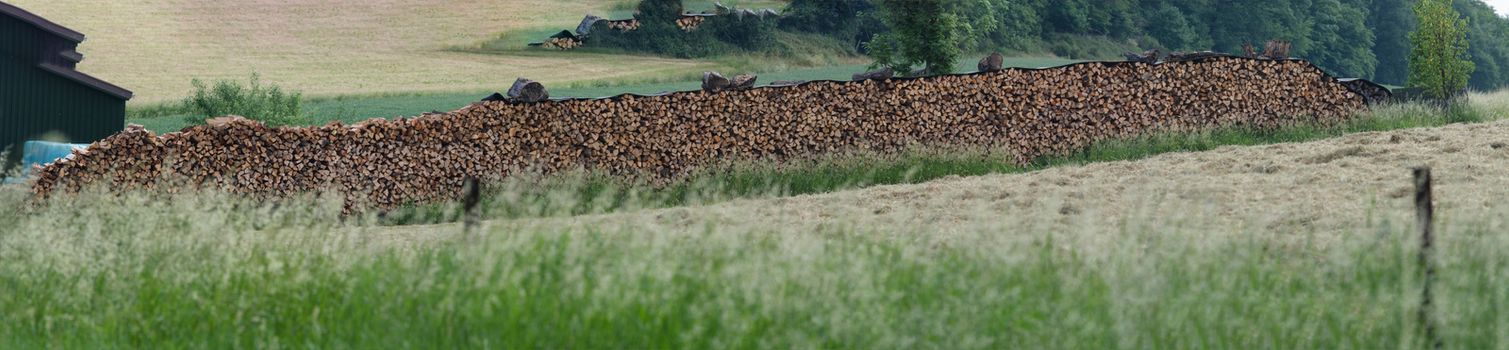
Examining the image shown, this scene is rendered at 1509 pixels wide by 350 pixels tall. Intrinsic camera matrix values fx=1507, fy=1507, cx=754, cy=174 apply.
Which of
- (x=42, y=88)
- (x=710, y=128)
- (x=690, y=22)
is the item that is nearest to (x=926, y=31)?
(x=710, y=128)

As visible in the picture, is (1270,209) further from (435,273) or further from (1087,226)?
(435,273)

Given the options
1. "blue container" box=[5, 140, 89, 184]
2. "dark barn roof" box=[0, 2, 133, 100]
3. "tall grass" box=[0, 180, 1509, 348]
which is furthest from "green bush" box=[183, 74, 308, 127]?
"tall grass" box=[0, 180, 1509, 348]

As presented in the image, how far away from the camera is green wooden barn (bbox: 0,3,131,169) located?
18.8 meters

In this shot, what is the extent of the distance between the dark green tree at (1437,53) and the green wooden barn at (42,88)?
22.1 meters

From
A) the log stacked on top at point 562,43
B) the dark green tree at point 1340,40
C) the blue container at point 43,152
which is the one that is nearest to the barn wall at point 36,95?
the blue container at point 43,152

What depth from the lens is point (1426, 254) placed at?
700 centimetres

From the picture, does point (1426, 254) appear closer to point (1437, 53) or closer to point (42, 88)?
point (42, 88)

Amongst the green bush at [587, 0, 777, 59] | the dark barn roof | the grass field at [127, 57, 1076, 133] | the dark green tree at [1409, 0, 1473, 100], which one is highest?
the dark green tree at [1409, 0, 1473, 100]

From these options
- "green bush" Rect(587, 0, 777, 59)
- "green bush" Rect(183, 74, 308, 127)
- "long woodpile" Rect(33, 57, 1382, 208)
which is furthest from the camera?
"green bush" Rect(587, 0, 777, 59)

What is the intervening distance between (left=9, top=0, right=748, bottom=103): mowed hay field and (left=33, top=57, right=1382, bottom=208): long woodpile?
1694 centimetres

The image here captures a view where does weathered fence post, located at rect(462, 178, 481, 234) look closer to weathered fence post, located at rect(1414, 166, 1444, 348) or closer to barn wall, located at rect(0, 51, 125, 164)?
weathered fence post, located at rect(1414, 166, 1444, 348)

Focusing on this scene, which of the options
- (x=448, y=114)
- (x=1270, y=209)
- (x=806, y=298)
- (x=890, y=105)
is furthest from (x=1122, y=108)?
(x=806, y=298)

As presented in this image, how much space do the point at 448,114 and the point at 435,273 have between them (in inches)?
352

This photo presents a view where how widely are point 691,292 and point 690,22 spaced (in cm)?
3937
